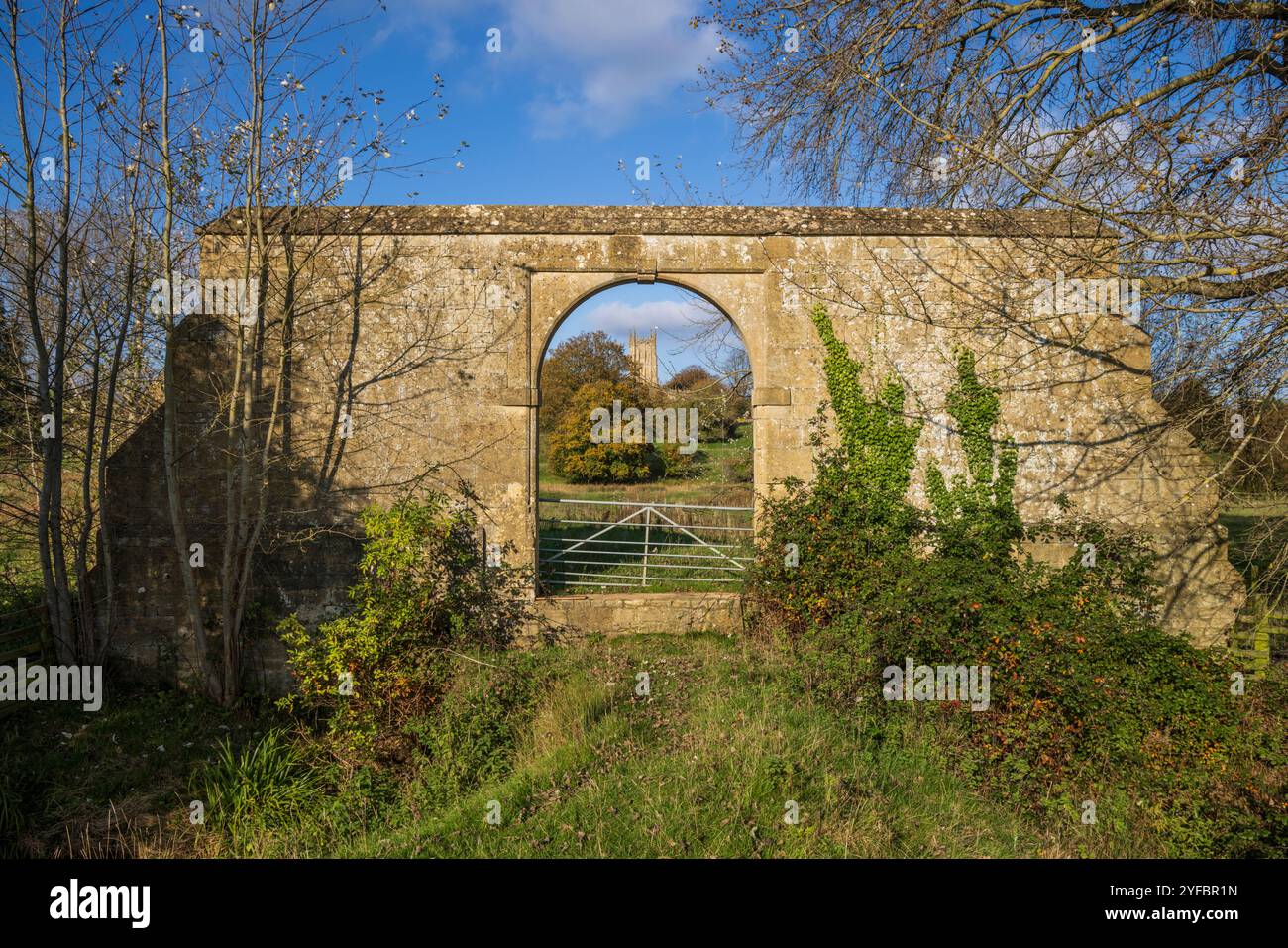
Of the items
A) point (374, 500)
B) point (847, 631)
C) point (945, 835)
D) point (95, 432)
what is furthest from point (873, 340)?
point (95, 432)

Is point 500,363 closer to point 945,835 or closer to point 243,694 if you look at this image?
point 243,694

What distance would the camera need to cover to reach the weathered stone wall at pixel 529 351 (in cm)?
730

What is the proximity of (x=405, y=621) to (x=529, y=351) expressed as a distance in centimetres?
303

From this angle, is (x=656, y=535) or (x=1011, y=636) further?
(x=656, y=535)

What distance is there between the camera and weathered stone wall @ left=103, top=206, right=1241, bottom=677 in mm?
7301

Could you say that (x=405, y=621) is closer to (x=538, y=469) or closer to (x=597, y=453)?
(x=538, y=469)

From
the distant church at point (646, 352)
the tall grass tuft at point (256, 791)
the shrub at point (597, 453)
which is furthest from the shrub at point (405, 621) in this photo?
the distant church at point (646, 352)

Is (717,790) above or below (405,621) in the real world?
below

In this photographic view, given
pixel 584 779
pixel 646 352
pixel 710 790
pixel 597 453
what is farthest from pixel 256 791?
pixel 646 352

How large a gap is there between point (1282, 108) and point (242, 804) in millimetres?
10209

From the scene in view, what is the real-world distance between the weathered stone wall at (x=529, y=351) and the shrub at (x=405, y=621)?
0.41 meters

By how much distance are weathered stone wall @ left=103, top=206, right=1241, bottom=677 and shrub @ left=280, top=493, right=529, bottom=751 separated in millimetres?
415

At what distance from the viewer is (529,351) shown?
7438mm
